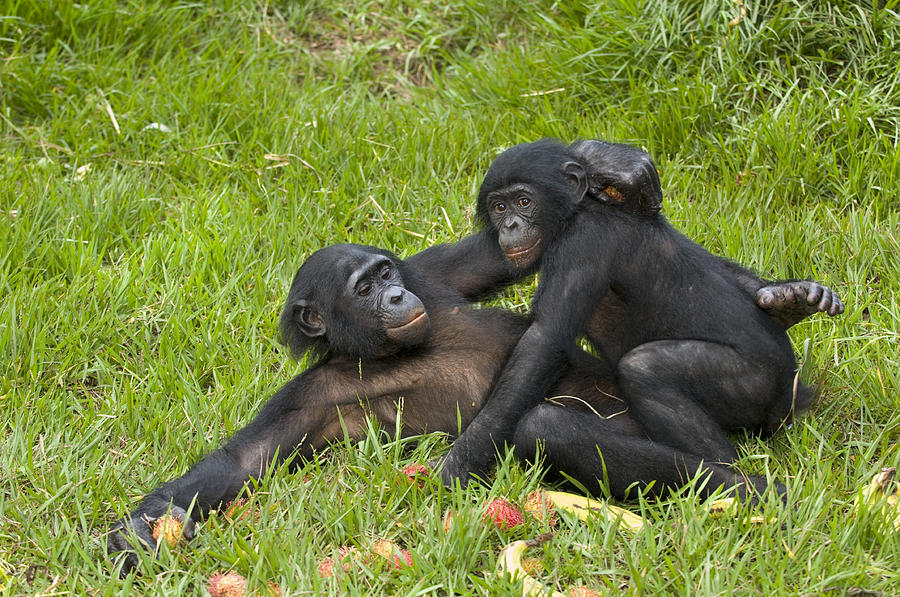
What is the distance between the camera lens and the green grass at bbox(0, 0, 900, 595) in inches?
157

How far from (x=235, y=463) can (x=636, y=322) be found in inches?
70.8

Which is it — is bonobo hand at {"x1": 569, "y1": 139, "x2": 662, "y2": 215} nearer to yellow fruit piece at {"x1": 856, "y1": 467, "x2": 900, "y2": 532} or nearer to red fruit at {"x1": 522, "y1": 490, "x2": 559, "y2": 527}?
red fruit at {"x1": 522, "y1": 490, "x2": 559, "y2": 527}

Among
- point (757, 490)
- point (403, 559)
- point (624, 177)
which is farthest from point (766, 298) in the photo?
point (403, 559)

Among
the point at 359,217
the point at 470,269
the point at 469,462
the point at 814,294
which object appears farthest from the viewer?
the point at 359,217

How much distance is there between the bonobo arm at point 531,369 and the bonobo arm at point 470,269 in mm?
776

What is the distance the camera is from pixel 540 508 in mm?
4219

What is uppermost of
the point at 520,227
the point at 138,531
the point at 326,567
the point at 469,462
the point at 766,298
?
the point at 520,227

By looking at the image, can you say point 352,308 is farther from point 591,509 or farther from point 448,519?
point 591,509

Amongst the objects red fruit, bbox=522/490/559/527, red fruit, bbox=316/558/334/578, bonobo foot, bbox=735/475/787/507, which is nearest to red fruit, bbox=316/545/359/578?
red fruit, bbox=316/558/334/578

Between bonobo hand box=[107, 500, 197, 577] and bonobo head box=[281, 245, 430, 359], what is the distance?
1072 mm

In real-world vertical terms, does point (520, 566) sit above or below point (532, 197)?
below

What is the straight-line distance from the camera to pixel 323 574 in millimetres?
3916

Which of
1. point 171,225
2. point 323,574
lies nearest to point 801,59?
point 171,225

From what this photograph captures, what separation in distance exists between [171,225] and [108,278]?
65cm
